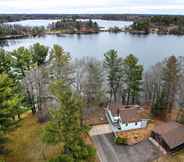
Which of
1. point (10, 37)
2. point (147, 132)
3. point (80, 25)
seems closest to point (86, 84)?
point (147, 132)

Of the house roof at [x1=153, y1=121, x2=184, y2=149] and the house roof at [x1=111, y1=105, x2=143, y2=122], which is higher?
the house roof at [x1=111, y1=105, x2=143, y2=122]

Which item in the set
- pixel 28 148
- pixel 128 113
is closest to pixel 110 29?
pixel 128 113

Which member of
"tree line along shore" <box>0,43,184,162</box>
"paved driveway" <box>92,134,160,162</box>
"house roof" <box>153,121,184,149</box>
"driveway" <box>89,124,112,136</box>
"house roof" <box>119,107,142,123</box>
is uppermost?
"tree line along shore" <box>0,43,184,162</box>

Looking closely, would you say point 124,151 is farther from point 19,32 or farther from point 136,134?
point 19,32

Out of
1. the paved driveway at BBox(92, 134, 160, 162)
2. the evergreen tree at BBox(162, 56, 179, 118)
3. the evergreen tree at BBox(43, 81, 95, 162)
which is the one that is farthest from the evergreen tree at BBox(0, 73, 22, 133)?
the evergreen tree at BBox(162, 56, 179, 118)

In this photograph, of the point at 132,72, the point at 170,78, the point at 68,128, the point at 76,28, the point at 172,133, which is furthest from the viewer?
the point at 76,28

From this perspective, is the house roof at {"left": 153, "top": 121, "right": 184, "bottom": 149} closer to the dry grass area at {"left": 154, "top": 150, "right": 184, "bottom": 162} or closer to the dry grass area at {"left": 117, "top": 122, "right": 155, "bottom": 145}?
the dry grass area at {"left": 154, "top": 150, "right": 184, "bottom": 162}

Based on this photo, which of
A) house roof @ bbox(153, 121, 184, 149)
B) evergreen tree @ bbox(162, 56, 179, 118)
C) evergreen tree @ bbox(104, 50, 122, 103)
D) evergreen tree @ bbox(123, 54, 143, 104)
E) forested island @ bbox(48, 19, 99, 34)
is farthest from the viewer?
forested island @ bbox(48, 19, 99, 34)

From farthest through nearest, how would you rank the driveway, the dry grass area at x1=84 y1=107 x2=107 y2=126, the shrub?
the dry grass area at x1=84 y1=107 x2=107 y2=126 → the driveway → the shrub
